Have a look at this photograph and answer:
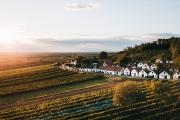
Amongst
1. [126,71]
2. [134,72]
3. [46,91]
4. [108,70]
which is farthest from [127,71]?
[46,91]

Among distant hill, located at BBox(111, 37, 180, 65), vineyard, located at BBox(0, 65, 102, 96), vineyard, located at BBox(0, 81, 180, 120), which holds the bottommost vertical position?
vineyard, located at BBox(0, 81, 180, 120)

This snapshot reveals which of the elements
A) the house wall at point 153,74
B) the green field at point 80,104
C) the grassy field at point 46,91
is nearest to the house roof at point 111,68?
the house wall at point 153,74

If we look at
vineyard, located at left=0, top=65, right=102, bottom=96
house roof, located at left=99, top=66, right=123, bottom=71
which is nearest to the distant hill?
house roof, located at left=99, top=66, right=123, bottom=71

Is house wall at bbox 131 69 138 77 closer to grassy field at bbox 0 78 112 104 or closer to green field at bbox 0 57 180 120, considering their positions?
grassy field at bbox 0 78 112 104

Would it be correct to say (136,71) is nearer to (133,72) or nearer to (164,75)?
(133,72)

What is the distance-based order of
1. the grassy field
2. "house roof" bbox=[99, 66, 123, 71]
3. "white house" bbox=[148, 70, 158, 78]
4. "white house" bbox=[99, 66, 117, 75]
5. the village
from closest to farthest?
the grassy field → the village → "white house" bbox=[148, 70, 158, 78] → "white house" bbox=[99, 66, 117, 75] → "house roof" bbox=[99, 66, 123, 71]

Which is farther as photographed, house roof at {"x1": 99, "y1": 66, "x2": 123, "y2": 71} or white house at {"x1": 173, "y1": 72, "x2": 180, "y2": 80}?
house roof at {"x1": 99, "y1": 66, "x2": 123, "y2": 71}

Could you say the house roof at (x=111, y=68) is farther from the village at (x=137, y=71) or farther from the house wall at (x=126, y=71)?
the house wall at (x=126, y=71)

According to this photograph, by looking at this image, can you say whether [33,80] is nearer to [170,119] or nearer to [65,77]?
[65,77]
